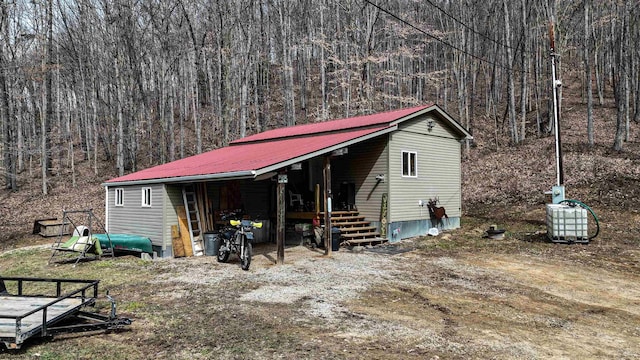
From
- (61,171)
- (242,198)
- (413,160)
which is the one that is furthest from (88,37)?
(413,160)

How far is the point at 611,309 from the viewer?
22.7ft

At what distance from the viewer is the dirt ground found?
5.06 meters

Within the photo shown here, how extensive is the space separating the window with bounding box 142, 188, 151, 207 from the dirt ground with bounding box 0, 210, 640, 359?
6.73 feet

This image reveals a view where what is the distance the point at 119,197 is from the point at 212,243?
15.9 feet

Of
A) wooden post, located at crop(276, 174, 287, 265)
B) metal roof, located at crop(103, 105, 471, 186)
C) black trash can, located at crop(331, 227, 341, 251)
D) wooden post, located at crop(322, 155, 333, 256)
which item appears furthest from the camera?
black trash can, located at crop(331, 227, 341, 251)

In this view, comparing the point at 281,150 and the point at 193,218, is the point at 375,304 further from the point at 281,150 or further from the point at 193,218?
the point at 193,218

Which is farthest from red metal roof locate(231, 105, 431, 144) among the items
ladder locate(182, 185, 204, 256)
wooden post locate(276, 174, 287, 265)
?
ladder locate(182, 185, 204, 256)

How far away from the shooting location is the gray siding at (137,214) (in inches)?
498

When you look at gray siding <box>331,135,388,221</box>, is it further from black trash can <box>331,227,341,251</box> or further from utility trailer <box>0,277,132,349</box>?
utility trailer <box>0,277,132,349</box>

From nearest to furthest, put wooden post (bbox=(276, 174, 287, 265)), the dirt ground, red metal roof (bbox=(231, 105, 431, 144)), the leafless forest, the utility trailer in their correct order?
the utility trailer, the dirt ground, wooden post (bbox=(276, 174, 287, 265)), red metal roof (bbox=(231, 105, 431, 144)), the leafless forest

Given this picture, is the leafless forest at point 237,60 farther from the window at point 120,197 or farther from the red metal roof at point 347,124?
the window at point 120,197

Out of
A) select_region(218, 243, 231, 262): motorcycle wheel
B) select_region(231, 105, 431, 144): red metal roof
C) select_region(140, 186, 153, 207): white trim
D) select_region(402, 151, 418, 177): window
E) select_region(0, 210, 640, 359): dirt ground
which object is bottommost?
select_region(0, 210, 640, 359): dirt ground

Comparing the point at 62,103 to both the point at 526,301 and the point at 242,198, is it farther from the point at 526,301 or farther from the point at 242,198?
the point at 526,301

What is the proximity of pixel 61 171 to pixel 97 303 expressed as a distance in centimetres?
2566
